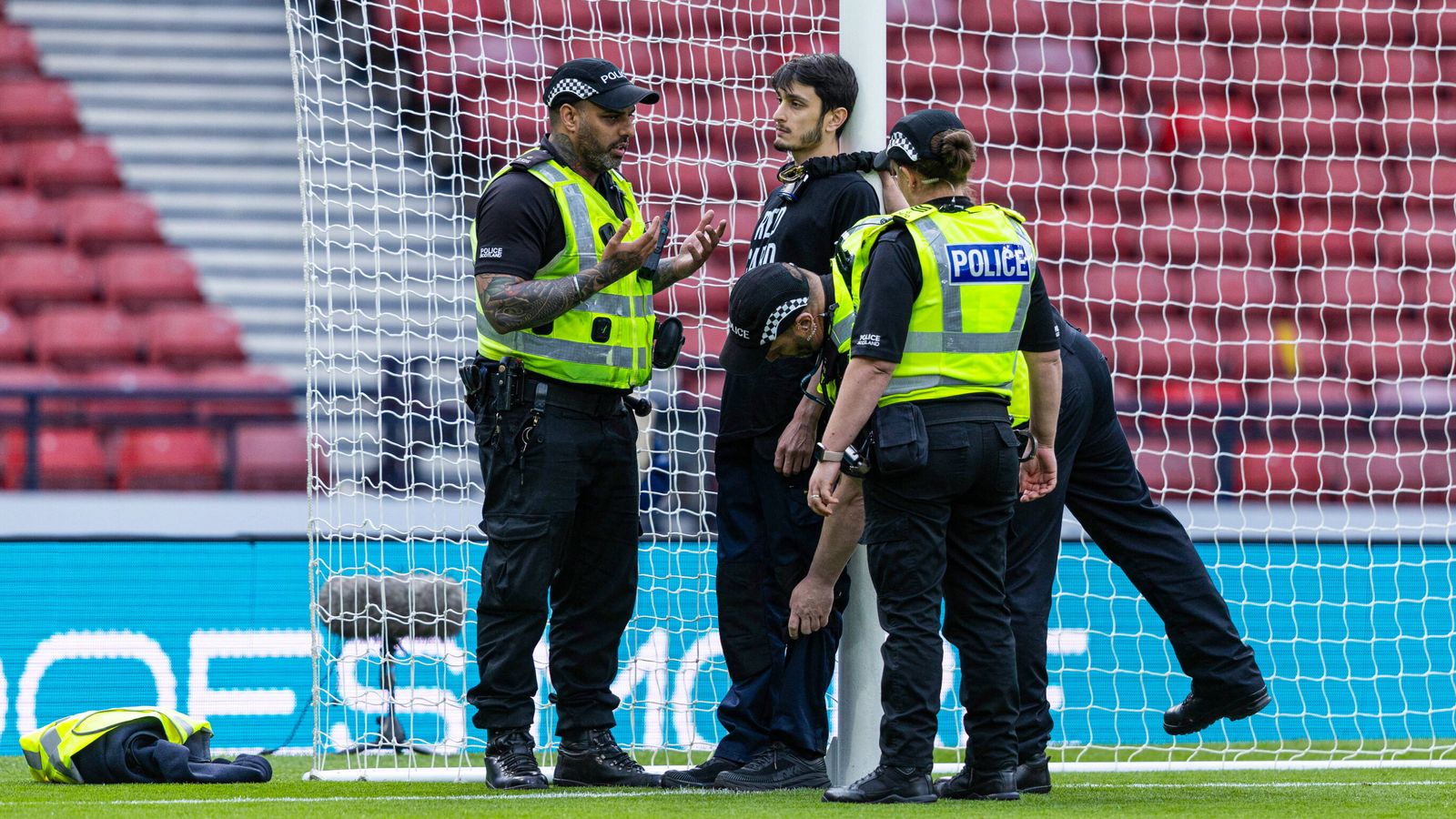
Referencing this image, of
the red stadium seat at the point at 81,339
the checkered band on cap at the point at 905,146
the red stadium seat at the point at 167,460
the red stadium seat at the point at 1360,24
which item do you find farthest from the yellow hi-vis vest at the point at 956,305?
the red stadium seat at the point at 81,339

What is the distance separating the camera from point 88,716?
4.23 metres

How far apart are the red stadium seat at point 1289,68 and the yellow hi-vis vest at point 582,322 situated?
4.75m

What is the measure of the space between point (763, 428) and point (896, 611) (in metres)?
0.69

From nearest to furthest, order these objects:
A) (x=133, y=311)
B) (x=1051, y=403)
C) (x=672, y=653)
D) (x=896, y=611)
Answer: (x=896, y=611)
(x=1051, y=403)
(x=672, y=653)
(x=133, y=311)

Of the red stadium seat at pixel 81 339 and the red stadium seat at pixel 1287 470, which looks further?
the red stadium seat at pixel 81 339

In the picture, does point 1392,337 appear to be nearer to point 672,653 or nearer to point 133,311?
point 672,653

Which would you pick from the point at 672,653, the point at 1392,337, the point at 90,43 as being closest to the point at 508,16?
the point at 672,653

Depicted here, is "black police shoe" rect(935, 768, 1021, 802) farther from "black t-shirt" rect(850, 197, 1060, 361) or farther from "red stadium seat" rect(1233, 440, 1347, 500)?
"red stadium seat" rect(1233, 440, 1347, 500)

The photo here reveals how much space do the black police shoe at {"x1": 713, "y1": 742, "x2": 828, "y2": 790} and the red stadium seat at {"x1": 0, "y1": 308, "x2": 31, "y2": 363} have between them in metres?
5.16

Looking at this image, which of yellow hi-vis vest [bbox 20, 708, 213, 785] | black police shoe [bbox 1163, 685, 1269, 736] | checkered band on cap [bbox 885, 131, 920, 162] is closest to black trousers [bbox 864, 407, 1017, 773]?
checkered band on cap [bbox 885, 131, 920, 162]

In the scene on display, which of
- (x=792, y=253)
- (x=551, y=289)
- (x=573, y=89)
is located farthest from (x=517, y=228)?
(x=792, y=253)

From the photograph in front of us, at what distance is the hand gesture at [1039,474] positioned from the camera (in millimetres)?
3834

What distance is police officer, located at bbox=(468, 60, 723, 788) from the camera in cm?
381

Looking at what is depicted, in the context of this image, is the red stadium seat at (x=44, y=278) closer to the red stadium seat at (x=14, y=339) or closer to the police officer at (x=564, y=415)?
the red stadium seat at (x=14, y=339)
